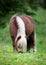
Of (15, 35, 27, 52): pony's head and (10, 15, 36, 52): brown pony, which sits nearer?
(15, 35, 27, 52): pony's head

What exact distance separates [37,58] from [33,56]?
34 cm

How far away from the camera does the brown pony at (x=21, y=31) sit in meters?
12.1

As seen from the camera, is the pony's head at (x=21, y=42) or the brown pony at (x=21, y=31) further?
the brown pony at (x=21, y=31)

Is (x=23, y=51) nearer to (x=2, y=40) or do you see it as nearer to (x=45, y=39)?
(x=2, y=40)

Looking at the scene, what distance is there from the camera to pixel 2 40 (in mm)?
19656

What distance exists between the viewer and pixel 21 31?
12.3 meters

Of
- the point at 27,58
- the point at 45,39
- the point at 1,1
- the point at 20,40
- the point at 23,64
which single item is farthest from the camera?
the point at 1,1

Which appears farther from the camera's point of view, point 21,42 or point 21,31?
point 21,31

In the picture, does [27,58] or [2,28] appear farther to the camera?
[2,28]

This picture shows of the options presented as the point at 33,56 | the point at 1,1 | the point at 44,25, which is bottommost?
the point at 44,25

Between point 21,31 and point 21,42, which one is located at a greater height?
point 21,31

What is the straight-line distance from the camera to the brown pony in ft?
39.7

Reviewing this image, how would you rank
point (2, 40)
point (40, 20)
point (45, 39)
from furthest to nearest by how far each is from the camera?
point (40, 20)
point (45, 39)
point (2, 40)

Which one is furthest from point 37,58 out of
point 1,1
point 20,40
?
point 1,1
